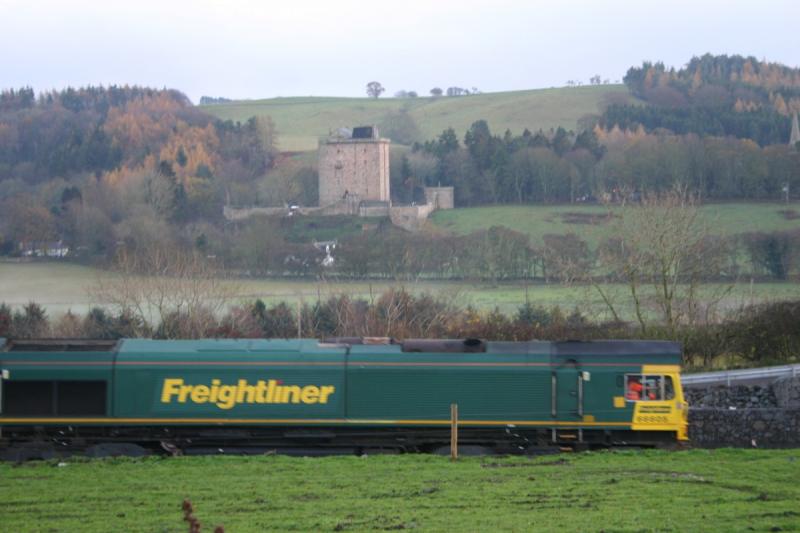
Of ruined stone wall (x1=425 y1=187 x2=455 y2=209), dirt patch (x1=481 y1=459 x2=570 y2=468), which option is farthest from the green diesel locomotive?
ruined stone wall (x1=425 y1=187 x2=455 y2=209)

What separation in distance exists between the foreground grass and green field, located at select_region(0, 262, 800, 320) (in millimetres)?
26171

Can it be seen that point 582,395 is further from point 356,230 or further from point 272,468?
point 356,230

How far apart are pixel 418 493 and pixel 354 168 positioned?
112m

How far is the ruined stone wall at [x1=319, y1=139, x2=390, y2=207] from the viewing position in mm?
126625

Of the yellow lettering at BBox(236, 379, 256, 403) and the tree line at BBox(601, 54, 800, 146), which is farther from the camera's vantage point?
the tree line at BBox(601, 54, 800, 146)

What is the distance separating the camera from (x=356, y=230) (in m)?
105

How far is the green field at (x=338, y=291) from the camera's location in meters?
51.0

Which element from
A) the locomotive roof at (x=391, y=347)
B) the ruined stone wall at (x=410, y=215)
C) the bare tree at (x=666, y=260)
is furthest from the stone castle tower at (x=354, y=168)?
the locomotive roof at (x=391, y=347)

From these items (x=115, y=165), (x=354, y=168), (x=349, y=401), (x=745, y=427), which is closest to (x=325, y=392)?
(x=349, y=401)

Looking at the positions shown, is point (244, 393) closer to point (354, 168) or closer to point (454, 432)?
point (454, 432)

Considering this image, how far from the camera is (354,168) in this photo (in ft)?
417

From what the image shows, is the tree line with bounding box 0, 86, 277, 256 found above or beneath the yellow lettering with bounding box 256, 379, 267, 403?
above

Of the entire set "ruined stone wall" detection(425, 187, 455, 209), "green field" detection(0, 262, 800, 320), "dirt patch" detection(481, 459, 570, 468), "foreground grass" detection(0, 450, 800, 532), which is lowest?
"green field" detection(0, 262, 800, 320)

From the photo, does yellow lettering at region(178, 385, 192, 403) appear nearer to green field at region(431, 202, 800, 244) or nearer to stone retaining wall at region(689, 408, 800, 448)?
stone retaining wall at region(689, 408, 800, 448)
